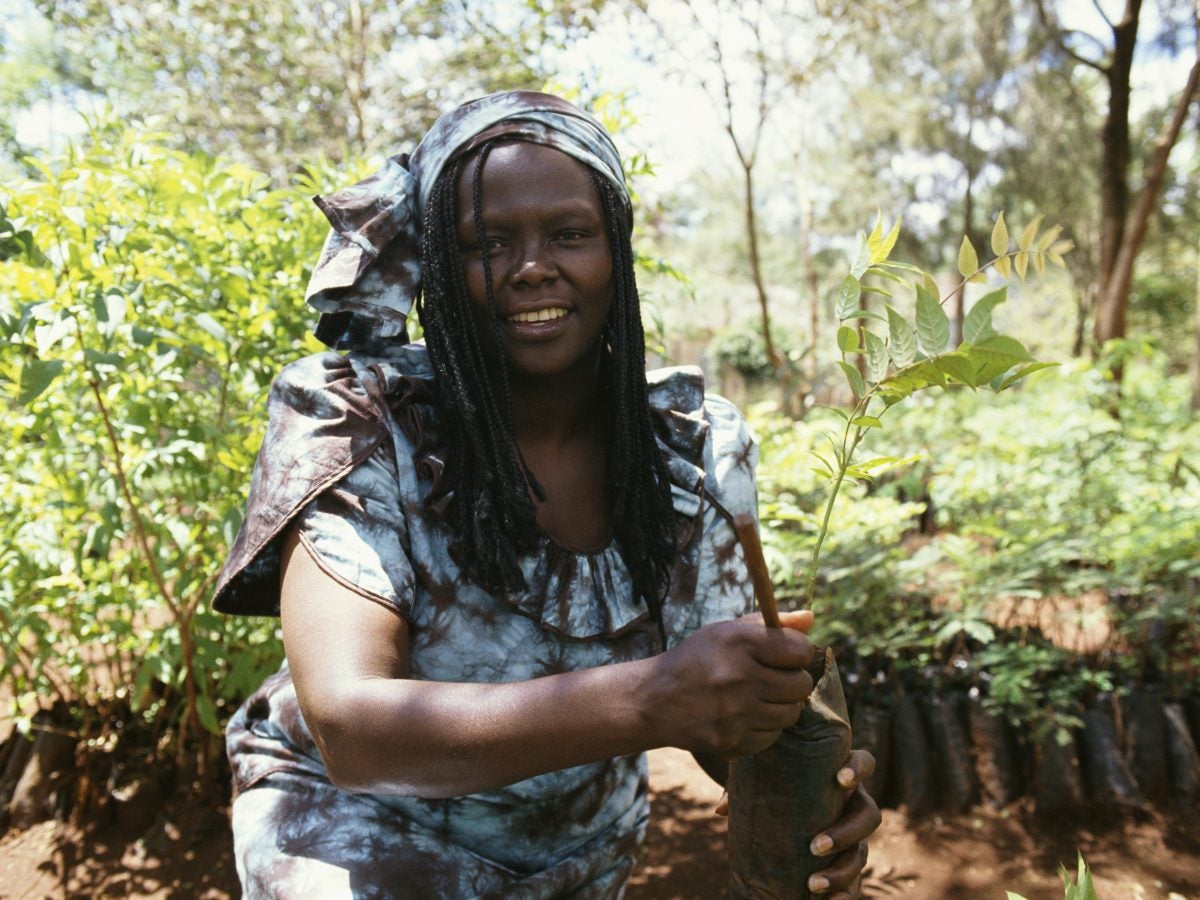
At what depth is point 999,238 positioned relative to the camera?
107 centimetres

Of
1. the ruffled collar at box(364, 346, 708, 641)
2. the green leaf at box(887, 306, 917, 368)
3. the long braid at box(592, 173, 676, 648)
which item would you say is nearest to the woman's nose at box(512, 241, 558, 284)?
the long braid at box(592, 173, 676, 648)

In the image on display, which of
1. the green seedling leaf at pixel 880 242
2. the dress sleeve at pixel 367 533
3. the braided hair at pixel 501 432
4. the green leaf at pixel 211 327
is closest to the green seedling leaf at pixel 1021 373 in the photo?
the green seedling leaf at pixel 880 242

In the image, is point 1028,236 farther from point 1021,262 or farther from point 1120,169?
point 1120,169

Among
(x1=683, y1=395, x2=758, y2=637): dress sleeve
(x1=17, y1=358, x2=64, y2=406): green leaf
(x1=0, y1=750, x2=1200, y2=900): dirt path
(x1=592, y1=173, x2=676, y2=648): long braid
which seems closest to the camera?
(x1=592, y1=173, x2=676, y2=648): long braid

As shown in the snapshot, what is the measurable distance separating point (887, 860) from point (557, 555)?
8.14 ft

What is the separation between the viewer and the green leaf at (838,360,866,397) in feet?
3.62

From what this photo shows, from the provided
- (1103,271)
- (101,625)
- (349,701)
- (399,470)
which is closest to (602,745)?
(349,701)

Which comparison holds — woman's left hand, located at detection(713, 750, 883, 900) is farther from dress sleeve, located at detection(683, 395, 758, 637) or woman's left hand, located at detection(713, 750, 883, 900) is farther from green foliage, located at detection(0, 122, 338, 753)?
green foliage, located at detection(0, 122, 338, 753)

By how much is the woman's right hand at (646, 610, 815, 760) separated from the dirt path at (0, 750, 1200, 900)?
2.41 metres

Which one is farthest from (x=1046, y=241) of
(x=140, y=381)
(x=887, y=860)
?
(x=887, y=860)

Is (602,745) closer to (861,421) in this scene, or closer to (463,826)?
(861,421)

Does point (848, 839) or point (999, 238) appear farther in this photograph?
point (848, 839)

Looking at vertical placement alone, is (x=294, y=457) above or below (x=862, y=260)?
below

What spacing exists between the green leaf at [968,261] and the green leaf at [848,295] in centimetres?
12
